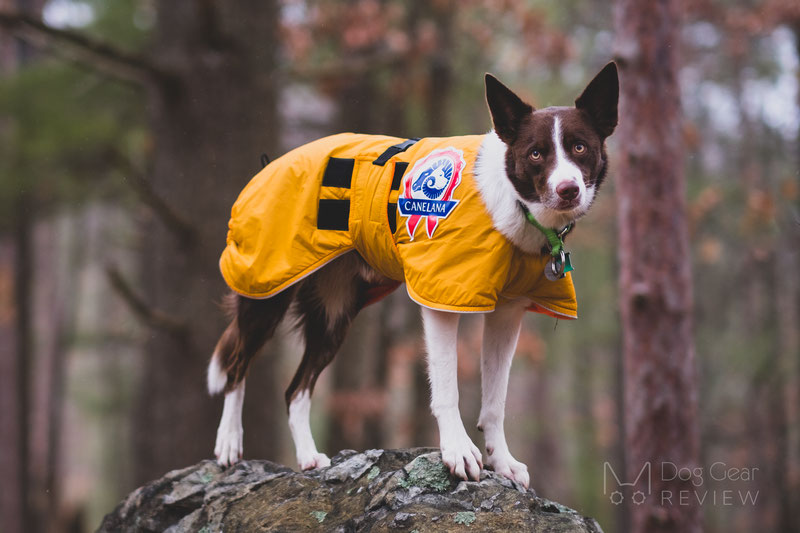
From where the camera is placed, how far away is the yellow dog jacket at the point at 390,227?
10.7 feet

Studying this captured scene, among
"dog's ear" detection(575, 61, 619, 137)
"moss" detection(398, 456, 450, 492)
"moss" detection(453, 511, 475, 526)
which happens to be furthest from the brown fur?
"dog's ear" detection(575, 61, 619, 137)

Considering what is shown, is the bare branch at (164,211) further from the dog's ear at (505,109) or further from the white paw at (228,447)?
the dog's ear at (505,109)

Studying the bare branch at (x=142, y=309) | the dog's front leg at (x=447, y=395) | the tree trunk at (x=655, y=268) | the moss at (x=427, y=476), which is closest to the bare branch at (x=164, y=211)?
the bare branch at (x=142, y=309)

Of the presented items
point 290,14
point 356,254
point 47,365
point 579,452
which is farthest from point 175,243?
point 579,452

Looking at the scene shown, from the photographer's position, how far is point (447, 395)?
3.34m

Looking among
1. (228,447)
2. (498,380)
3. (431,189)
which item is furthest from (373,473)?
(431,189)

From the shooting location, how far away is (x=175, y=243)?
5992 millimetres

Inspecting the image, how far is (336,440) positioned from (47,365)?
377 inches

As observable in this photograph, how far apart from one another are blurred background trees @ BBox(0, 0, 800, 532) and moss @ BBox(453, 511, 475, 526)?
2.29m

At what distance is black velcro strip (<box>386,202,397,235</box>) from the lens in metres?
3.51

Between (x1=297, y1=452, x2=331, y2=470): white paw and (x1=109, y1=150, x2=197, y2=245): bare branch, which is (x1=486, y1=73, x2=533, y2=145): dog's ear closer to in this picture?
(x1=297, y1=452, x2=331, y2=470): white paw

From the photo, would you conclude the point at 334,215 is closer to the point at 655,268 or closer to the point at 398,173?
the point at 398,173

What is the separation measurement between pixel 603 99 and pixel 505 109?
431 millimetres

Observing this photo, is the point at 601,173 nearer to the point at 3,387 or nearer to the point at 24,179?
the point at 24,179
